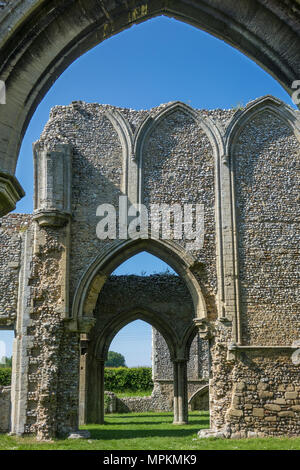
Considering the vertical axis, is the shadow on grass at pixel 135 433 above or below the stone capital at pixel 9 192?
below

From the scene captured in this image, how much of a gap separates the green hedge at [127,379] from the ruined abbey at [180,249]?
1524cm

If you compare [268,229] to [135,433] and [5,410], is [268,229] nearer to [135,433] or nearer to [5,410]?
[135,433]

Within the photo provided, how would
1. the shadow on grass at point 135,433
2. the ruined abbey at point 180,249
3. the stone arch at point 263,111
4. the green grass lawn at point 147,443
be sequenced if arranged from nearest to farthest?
1. the green grass lawn at point 147,443
2. the ruined abbey at point 180,249
3. the shadow on grass at point 135,433
4. the stone arch at point 263,111

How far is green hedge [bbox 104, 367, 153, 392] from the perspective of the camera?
2766 centimetres

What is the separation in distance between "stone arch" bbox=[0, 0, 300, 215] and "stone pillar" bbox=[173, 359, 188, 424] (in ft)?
45.3

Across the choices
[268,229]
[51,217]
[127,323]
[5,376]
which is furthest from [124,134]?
[5,376]

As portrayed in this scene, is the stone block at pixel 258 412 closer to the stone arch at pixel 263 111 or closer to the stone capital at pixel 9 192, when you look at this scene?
the stone arch at pixel 263 111

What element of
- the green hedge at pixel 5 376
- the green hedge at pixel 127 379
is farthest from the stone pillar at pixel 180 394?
the green hedge at pixel 5 376

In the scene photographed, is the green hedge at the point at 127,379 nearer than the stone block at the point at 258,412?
No

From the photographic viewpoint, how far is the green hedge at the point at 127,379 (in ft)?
90.7

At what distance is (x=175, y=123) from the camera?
14.2m

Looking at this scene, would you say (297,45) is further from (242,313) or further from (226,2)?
(242,313)

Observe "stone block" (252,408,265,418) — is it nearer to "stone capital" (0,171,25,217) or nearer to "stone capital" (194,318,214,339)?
"stone capital" (194,318,214,339)

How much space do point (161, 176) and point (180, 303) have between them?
5.92 meters
